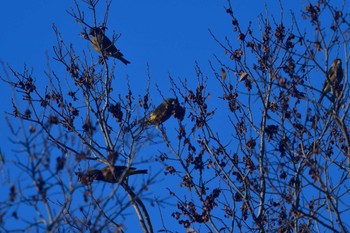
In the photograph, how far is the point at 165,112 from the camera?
11711mm

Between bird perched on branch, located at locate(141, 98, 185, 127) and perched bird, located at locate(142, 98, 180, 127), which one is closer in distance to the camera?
bird perched on branch, located at locate(141, 98, 185, 127)

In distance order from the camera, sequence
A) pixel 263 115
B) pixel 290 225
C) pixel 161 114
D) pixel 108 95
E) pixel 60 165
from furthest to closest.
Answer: pixel 161 114 < pixel 108 95 < pixel 263 115 < pixel 290 225 < pixel 60 165

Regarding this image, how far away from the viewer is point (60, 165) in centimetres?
639

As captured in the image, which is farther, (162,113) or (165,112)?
(165,112)

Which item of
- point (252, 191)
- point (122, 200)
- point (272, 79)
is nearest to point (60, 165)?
point (122, 200)

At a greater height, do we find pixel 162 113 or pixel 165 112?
pixel 165 112

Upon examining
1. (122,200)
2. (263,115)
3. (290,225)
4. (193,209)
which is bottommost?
(122,200)

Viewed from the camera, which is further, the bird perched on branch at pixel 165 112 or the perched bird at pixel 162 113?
the perched bird at pixel 162 113

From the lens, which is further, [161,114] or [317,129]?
[161,114]

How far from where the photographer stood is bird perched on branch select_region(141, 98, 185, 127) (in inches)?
416

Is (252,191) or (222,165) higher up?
(222,165)

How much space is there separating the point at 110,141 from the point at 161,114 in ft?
5.91

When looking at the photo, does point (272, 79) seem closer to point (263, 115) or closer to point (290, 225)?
point (263, 115)

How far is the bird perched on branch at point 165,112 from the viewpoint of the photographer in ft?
34.7
